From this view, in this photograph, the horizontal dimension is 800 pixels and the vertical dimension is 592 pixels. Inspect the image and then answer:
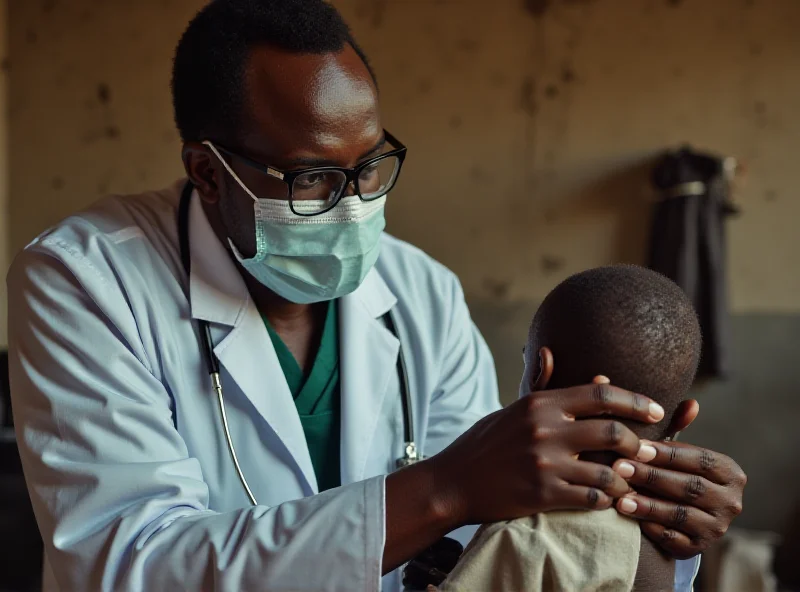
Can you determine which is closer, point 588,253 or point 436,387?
point 436,387

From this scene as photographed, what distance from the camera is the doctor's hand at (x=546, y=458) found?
3.54 ft

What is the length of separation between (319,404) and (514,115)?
2913 mm

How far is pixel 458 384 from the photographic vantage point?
1697 mm

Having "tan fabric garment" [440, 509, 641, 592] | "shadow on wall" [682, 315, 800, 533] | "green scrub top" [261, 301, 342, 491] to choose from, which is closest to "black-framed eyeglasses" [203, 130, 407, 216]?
"green scrub top" [261, 301, 342, 491]

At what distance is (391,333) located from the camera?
1.66 meters

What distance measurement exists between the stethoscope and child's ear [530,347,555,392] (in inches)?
11.1

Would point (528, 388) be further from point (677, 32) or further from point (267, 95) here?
point (677, 32)

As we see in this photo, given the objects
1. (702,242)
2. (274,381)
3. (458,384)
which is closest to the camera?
(274,381)

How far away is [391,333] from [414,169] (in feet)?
8.73

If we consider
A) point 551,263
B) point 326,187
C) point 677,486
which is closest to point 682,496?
point 677,486

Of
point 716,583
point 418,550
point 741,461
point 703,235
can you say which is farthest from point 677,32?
point 418,550

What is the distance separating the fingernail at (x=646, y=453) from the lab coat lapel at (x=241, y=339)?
1.93ft

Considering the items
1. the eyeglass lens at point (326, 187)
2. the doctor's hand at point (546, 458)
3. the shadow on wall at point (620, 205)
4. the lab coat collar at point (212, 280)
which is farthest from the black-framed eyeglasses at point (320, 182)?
the shadow on wall at point (620, 205)

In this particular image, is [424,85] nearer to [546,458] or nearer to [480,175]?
[480,175]
